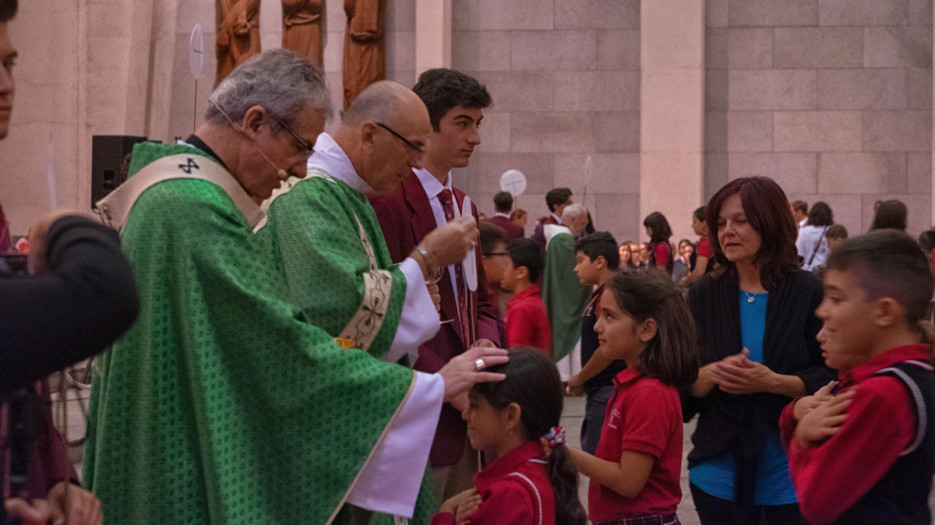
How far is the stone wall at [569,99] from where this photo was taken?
14.9 m

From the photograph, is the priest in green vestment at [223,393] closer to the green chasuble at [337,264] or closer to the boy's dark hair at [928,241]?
the green chasuble at [337,264]

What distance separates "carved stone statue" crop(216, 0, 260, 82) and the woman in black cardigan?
12.5 meters

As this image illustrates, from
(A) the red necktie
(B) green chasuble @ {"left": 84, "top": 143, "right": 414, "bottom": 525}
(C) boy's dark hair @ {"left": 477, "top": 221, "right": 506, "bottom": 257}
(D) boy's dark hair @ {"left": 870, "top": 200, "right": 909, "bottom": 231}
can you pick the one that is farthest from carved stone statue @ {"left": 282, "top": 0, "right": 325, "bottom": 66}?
(B) green chasuble @ {"left": 84, "top": 143, "right": 414, "bottom": 525}

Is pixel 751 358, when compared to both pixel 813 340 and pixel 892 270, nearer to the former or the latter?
pixel 813 340

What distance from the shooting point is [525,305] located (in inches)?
239

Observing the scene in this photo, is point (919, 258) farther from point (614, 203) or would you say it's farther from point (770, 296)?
point (614, 203)

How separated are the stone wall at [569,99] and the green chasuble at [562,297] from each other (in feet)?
17.6

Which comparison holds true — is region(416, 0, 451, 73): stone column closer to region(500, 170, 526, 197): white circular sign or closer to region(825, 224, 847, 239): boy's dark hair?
region(500, 170, 526, 197): white circular sign

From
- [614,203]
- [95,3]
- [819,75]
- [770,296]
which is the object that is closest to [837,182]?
[819,75]

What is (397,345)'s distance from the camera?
310 centimetres

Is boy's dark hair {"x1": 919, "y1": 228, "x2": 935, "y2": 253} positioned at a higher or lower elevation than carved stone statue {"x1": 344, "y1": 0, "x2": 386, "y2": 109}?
lower

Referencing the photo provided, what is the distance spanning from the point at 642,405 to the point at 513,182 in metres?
10.5

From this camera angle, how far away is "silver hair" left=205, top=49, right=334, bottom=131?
2.83m

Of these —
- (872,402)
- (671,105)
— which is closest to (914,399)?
(872,402)
